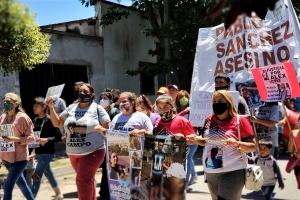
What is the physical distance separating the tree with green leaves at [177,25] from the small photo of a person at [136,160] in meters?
6.45

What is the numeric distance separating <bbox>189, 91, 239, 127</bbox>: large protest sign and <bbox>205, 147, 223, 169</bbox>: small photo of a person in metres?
1.57

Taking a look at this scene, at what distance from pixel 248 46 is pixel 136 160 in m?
2.45

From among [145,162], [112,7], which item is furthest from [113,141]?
[112,7]

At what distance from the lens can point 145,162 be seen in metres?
4.61

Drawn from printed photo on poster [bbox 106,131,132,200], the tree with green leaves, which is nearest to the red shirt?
printed photo on poster [bbox 106,131,132,200]

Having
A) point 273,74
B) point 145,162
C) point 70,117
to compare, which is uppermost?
point 273,74

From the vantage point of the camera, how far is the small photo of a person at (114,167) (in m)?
4.92

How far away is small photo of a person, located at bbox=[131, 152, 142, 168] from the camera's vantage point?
15.4ft

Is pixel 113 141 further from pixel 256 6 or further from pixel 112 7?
pixel 112 7

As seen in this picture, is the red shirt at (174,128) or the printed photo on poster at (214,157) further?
the red shirt at (174,128)

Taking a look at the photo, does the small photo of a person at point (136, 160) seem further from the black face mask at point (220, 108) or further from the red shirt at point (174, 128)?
the black face mask at point (220, 108)

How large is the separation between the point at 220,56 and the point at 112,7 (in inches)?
338

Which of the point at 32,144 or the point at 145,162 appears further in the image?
the point at 32,144

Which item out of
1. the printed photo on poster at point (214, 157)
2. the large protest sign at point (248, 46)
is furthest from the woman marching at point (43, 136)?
the printed photo on poster at point (214, 157)
